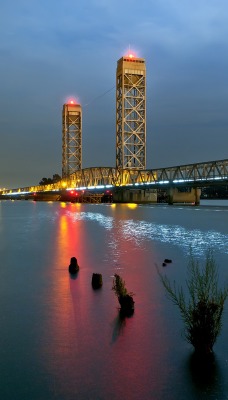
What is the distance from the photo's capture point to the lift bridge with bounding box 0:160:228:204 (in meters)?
103

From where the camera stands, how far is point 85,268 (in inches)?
630

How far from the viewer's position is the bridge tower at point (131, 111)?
143 m

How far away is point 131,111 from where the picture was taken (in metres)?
143

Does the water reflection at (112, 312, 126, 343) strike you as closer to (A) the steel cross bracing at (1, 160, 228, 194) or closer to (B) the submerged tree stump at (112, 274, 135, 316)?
(B) the submerged tree stump at (112, 274, 135, 316)

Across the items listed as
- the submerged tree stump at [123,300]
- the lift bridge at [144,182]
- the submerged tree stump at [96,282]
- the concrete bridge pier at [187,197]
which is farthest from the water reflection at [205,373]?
the concrete bridge pier at [187,197]

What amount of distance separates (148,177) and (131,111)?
79.4 ft

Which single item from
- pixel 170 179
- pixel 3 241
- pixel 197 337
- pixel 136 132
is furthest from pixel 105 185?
pixel 197 337

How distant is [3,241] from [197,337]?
20.8 meters

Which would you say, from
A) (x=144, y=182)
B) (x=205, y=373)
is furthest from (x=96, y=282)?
(x=144, y=182)

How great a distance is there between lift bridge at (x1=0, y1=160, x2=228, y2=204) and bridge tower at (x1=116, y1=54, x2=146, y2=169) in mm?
6728

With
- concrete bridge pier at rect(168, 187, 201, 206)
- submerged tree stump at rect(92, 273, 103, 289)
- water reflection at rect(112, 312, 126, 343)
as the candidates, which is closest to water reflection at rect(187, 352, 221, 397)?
water reflection at rect(112, 312, 126, 343)

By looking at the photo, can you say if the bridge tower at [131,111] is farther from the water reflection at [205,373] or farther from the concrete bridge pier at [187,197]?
the water reflection at [205,373]

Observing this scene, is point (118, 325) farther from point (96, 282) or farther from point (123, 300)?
point (96, 282)

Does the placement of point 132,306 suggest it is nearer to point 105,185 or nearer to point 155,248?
point 155,248
